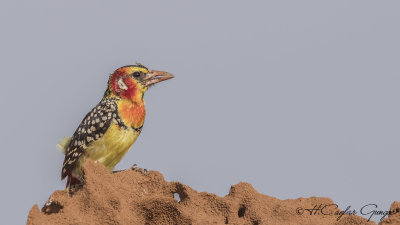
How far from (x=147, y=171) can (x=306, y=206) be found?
167cm

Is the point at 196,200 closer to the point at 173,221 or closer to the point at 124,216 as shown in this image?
the point at 173,221

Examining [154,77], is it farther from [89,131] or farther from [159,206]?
[159,206]

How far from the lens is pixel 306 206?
20.1 feet

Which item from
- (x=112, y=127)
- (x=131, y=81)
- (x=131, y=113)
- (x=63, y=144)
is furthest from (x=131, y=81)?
(x=63, y=144)

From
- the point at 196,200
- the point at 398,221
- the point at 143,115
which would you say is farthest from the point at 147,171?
the point at 398,221

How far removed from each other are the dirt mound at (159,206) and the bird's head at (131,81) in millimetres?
1666

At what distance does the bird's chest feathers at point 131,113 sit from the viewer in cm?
746

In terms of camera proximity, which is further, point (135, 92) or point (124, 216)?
point (135, 92)

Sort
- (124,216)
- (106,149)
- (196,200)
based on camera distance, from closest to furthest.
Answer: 1. (124,216)
2. (196,200)
3. (106,149)

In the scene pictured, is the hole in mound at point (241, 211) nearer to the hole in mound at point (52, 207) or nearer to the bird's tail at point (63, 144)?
the hole in mound at point (52, 207)

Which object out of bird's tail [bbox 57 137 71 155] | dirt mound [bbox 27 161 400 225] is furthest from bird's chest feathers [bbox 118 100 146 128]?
dirt mound [bbox 27 161 400 225]

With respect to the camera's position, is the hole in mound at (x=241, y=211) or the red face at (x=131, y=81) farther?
the red face at (x=131, y=81)

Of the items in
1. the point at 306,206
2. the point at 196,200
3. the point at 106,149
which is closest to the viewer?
the point at 196,200

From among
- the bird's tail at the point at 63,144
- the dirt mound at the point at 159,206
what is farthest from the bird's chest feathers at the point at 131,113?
the dirt mound at the point at 159,206
